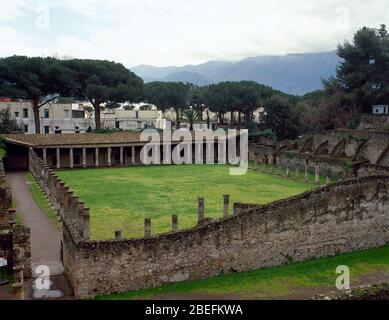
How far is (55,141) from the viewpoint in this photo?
50500 mm

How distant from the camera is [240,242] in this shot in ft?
55.5

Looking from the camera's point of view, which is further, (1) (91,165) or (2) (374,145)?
(1) (91,165)

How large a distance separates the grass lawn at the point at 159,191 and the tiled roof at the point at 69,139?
3958 millimetres

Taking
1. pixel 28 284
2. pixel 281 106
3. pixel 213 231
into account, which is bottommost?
pixel 28 284

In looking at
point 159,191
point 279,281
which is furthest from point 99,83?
point 279,281

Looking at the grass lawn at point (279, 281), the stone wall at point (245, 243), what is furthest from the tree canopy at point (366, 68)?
the grass lawn at point (279, 281)

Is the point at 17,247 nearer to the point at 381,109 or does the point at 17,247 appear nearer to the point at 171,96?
the point at 381,109

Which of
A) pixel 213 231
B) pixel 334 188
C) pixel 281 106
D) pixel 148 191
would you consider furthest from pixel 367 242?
pixel 281 106

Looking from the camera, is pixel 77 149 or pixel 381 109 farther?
pixel 381 109

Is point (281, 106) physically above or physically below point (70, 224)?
above

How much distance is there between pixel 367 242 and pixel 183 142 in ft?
124

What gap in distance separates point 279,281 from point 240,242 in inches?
73.6

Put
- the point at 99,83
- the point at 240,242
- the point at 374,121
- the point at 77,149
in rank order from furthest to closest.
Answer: the point at 99,83
the point at 374,121
the point at 77,149
the point at 240,242

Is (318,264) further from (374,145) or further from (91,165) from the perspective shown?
(91,165)
